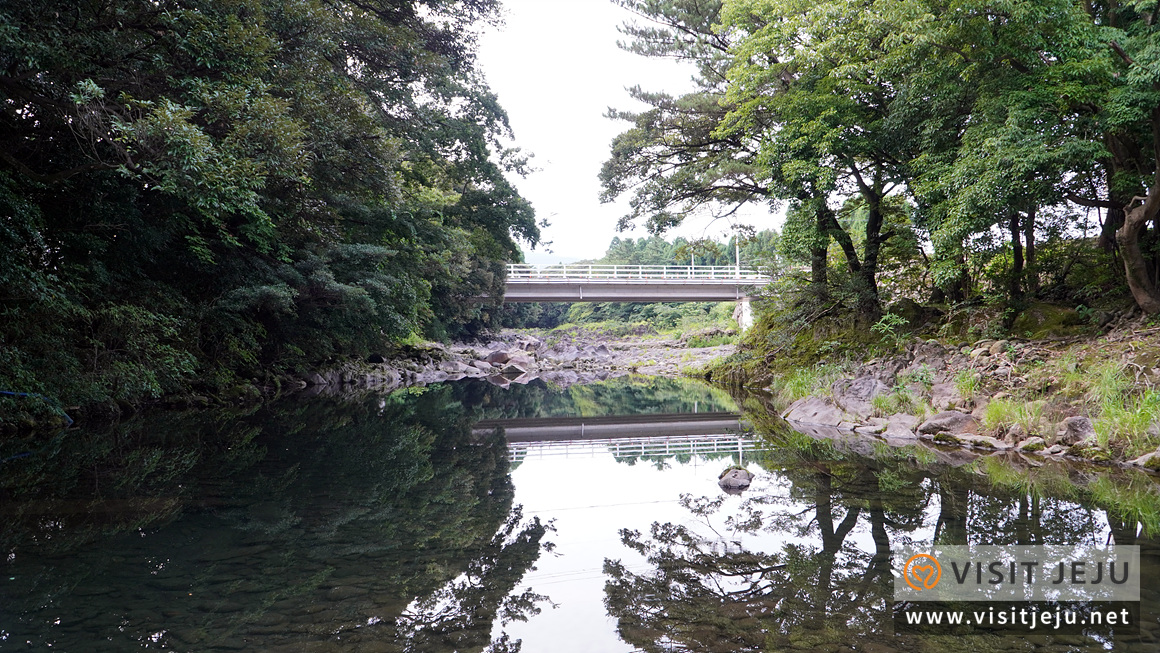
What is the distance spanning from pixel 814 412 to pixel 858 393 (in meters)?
0.80

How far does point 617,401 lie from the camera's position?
17234 mm

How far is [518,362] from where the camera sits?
33094mm

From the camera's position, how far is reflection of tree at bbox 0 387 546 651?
3025 millimetres

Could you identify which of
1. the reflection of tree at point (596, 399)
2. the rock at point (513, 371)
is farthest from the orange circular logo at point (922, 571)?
the rock at point (513, 371)

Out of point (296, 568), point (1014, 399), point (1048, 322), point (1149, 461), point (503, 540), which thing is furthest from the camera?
point (1048, 322)

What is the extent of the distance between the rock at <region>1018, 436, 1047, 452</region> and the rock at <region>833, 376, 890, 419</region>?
2.78 meters

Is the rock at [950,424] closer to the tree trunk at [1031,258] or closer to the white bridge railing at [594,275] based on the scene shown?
the tree trunk at [1031,258]

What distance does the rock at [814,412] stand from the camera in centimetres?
1065

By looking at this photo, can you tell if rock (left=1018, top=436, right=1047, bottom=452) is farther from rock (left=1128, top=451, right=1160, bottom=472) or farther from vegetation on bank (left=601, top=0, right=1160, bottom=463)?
rock (left=1128, top=451, right=1160, bottom=472)

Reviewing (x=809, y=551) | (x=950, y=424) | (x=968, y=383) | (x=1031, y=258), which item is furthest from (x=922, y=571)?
(x=1031, y=258)

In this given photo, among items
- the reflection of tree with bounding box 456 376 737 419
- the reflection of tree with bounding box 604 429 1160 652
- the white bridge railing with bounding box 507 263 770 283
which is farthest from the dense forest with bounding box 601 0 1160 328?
the white bridge railing with bounding box 507 263 770 283

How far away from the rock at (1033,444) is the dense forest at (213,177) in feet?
31.3

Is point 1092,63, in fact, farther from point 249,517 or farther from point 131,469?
point 131,469

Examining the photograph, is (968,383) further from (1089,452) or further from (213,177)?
(213,177)
